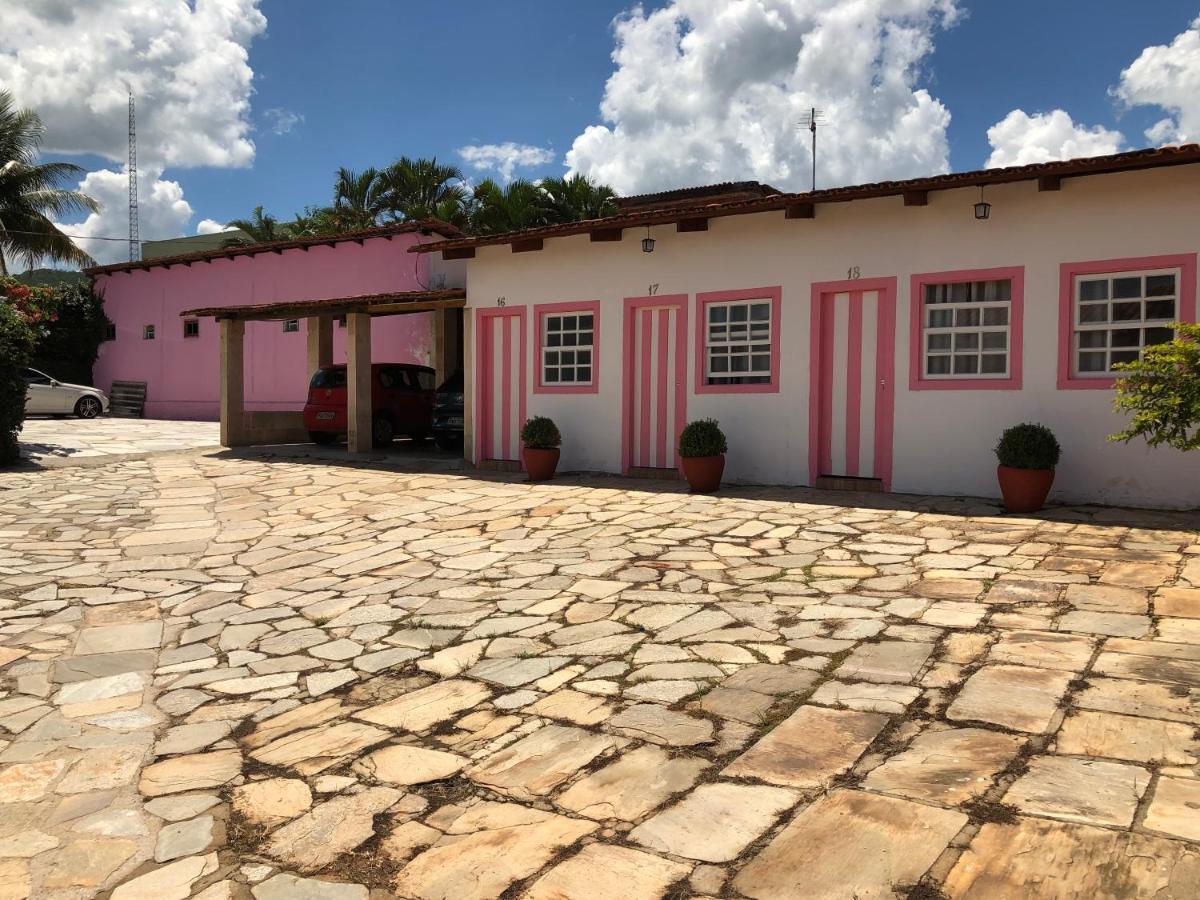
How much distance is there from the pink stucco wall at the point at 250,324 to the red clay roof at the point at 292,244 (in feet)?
0.69

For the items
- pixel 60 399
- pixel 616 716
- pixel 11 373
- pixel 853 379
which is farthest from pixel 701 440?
pixel 60 399

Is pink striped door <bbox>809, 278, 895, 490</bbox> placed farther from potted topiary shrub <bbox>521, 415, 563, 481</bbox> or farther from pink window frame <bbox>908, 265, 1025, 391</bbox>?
potted topiary shrub <bbox>521, 415, 563, 481</bbox>

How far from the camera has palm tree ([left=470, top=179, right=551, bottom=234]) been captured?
2272 centimetres

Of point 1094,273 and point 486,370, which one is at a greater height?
point 1094,273

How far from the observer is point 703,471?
10336 millimetres

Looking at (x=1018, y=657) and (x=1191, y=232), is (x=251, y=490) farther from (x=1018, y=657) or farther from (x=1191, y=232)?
(x=1191, y=232)

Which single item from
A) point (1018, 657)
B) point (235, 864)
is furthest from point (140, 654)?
point (1018, 657)

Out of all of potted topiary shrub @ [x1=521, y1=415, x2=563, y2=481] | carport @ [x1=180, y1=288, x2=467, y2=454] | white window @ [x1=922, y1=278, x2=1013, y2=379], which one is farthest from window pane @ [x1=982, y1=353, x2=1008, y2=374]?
carport @ [x1=180, y1=288, x2=467, y2=454]

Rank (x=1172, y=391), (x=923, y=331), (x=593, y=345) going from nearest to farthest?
1. (x=1172, y=391)
2. (x=923, y=331)
3. (x=593, y=345)

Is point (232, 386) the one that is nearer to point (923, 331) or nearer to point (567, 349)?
point (567, 349)

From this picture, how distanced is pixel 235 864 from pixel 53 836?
78 cm

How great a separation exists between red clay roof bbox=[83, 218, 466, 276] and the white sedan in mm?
4530

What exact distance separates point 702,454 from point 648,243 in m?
2.85

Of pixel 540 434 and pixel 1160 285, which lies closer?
pixel 1160 285
